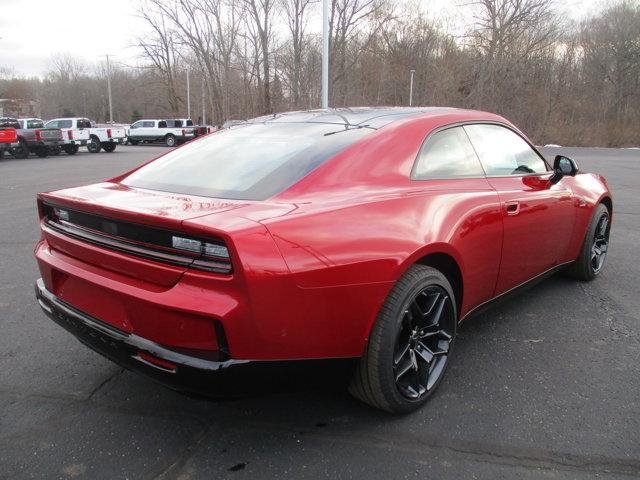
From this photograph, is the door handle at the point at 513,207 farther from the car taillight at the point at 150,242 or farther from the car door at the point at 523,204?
the car taillight at the point at 150,242

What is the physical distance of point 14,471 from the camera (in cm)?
202

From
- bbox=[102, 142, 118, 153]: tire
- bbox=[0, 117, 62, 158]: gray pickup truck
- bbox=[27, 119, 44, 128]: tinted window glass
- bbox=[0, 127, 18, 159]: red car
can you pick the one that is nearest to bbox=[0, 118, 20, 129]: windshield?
bbox=[0, 117, 62, 158]: gray pickup truck

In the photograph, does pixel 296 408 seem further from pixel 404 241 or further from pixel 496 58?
pixel 496 58

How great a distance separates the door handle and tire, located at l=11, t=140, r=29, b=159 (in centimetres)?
2188

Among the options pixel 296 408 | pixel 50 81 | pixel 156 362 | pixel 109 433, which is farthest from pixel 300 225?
pixel 50 81

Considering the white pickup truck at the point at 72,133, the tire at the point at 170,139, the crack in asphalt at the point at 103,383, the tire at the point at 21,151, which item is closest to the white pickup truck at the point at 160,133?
the tire at the point at 170,139

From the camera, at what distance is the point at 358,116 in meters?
3.02

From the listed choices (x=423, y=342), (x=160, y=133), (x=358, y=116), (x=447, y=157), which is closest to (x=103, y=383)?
(x=423, y=342)

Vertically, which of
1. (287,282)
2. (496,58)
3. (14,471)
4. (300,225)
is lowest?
(14,471)

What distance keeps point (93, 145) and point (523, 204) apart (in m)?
26.3

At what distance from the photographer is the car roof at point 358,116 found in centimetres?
285

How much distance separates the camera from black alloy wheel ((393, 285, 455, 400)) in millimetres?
2375

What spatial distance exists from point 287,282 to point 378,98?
45935 mm

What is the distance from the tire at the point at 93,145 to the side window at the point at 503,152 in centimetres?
2516
